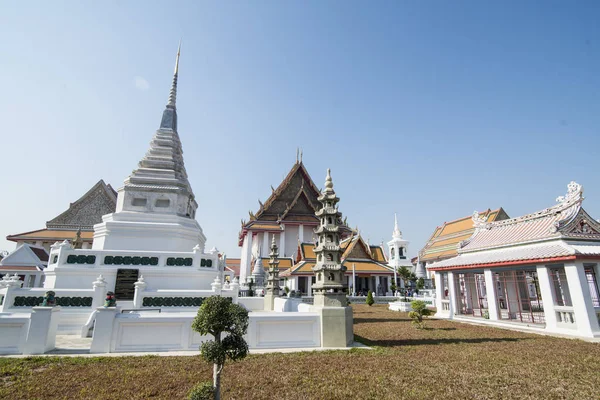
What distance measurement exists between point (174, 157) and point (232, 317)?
17851mm

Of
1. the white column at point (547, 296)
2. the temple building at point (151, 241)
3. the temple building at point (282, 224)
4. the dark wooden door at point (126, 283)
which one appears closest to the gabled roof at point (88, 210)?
the temple building at point (282, 224)

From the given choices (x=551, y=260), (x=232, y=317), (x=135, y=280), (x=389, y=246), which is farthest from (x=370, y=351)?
(x=389, y=246)

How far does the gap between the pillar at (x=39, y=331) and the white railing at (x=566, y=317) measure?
54.5 feet

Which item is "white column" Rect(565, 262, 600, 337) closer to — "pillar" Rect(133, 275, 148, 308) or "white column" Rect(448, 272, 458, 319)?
"white column" Rect(448, 272, 458, 319)

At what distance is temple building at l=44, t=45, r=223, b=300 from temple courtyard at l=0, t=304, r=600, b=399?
687 centimetres

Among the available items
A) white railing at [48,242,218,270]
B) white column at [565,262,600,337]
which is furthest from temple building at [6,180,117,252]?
white column at [565,262,600,337]

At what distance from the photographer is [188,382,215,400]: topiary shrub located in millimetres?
3907

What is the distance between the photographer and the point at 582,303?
11008 mm

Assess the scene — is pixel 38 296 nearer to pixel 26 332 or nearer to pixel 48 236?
pixel 26 332

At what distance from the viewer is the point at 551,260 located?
11664mm

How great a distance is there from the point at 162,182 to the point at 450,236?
33.3m

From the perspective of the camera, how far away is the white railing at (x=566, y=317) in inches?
453

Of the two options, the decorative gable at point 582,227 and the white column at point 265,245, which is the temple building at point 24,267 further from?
the decorative gable at point 582,227

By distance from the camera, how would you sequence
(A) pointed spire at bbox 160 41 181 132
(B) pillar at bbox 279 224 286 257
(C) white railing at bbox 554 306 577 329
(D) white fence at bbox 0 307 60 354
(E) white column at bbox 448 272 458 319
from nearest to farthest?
(D) white fence at bbox 0 307 60 354
(C) white railing at bbox 554 306 577 329
(E) white column at bbox 448 272 458 319
(A) pointed spire at bbox 160 41 181 132
(B) pillar at bbox 279 224 286 257
